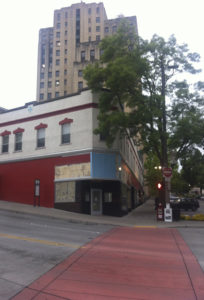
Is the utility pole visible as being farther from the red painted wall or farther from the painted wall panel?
the red painted wall

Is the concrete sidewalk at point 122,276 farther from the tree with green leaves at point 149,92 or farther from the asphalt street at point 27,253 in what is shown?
the tree with green leaves at point 149,92

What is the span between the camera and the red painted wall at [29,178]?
23625 mm

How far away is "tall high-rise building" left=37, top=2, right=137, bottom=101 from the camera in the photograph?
7606 cm

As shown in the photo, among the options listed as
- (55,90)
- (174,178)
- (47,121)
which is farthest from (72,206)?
(55,90)

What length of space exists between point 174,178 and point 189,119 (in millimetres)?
30215

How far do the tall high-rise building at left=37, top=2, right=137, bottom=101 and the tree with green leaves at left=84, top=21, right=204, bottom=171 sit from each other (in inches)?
2134

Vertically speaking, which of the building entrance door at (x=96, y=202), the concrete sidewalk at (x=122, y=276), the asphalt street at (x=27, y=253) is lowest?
the concrete sidewalk at (x=122, y=276)

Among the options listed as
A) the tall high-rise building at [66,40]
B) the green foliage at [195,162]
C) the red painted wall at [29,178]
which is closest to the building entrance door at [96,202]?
the red painted wall at [29,178]

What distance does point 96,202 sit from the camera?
2270cm

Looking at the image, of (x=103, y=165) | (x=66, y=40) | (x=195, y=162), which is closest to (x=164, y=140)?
(x=195, y=162)

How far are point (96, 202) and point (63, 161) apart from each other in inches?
170

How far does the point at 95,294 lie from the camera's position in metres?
5.41

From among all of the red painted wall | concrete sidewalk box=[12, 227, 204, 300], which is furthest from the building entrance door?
concrete sidewalk box=[12, 227, 204, 300]

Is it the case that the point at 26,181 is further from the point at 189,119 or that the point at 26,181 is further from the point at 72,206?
the point at 189,119
